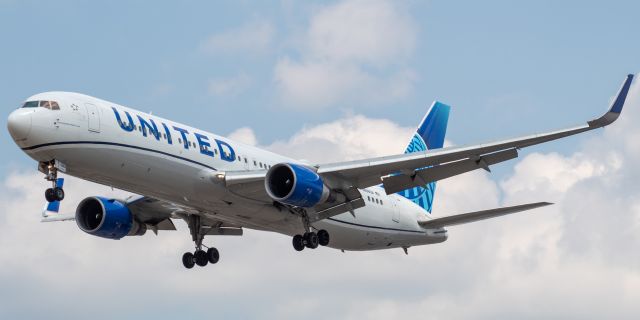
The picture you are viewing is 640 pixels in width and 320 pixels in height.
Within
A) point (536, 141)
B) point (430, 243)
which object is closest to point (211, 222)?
point (430, 243)

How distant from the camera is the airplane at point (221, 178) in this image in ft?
126

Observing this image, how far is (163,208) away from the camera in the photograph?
47.8 meters

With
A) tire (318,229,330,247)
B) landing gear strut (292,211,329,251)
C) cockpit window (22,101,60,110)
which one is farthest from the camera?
tire (318,229,330,247)

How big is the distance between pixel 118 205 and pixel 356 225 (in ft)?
31.6

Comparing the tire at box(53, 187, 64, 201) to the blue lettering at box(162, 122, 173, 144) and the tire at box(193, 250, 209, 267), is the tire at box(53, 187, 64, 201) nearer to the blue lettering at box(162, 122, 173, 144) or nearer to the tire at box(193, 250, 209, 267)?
the blue lettering at box(162, 122, 173, 144)

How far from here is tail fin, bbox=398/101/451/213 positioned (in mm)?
55969

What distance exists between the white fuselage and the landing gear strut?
64cm

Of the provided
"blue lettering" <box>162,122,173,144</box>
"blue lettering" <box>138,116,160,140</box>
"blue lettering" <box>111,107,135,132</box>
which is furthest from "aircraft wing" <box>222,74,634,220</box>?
"blue lettering" <box>111,107,135,132</box>

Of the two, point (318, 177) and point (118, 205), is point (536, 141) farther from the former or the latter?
point (118, 205)

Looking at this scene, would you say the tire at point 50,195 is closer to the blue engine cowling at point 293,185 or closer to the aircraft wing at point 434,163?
the blue engine cowling at point 293,185

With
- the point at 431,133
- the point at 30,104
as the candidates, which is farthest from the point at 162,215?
the point at 431,133

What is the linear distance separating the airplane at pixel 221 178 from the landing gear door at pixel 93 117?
3cm

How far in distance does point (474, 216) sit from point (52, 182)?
1654cm

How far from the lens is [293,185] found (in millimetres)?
41344
